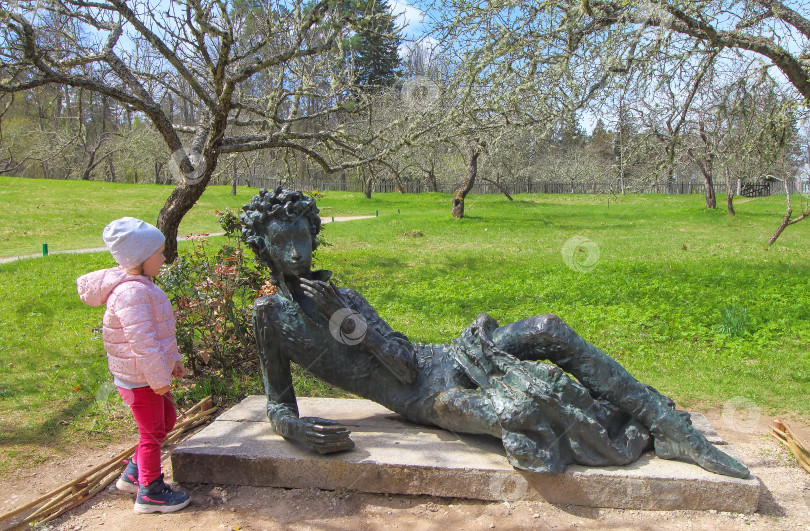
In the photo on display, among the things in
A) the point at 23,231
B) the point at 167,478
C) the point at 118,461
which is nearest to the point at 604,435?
the point at 167,478

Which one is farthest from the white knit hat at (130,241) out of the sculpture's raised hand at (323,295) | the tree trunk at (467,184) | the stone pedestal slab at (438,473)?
the tree trunk at (467,184)

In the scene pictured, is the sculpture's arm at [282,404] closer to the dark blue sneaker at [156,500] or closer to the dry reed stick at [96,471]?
the dark blue sneaker at [156,500]

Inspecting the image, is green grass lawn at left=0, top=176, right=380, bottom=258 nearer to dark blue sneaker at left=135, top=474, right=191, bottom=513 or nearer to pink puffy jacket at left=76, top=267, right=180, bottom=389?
pink puffy jacket at left=76, top=267, right=180, bottom=389

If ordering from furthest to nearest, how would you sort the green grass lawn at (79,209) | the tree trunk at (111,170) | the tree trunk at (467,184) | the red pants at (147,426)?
the tree trunk at (111,170) < the tree trunk at (467,184) < the green grass lawn at (79,209) < the red pants at (147,426)

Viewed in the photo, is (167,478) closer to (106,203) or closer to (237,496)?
(237,496)

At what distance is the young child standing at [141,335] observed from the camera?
291cm

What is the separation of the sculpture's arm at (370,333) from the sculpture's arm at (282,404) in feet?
1.34

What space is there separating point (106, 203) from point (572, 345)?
2419 centimetres

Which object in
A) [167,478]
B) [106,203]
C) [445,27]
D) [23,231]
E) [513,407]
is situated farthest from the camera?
[106,203]

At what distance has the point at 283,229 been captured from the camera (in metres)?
3.13

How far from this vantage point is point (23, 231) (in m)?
16.4

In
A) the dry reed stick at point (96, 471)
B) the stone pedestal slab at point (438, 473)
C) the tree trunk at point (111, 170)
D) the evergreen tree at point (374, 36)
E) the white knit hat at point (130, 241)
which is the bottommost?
the dry reed stick at point (96, 471)

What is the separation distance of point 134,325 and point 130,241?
43 cm

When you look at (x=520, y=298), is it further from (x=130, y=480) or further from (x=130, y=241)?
(x=130, y=241)
